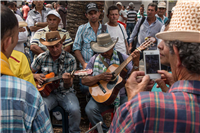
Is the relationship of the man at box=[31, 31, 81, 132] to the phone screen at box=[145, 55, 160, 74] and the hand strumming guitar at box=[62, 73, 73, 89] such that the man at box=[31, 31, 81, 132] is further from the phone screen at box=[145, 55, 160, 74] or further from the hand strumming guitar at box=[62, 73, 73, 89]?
the phone screen at box=[145, 55, 160, 74]

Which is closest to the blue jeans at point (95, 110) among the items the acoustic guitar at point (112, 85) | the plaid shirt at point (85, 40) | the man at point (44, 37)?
the acoustic guitar at point (112, 85)

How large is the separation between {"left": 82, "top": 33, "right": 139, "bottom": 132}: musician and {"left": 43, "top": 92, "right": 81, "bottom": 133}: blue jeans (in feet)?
0.61

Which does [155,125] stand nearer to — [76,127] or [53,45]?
[76,127]

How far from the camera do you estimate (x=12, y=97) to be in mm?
1179

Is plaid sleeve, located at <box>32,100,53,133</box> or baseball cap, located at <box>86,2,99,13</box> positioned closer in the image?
plaid sleeve, located at <box>32,100,53,133</box>

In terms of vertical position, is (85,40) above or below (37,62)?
above

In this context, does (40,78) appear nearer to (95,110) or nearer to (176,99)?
(95,110)

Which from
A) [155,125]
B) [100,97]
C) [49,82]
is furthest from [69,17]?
[155,125]

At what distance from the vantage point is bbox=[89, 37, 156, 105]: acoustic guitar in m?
3.11

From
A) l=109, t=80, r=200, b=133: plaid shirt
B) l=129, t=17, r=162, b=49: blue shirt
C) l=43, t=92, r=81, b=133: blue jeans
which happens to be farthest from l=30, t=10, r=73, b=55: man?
l=109, t=80, r=200, b=133: plaid shirt

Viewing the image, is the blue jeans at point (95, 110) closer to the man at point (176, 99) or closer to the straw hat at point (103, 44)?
the straw hat at point (103, 44)

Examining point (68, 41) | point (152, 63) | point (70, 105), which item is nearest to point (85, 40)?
point (68, 41)

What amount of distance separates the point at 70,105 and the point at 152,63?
1.97 m

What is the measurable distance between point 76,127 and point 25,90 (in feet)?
7.15
